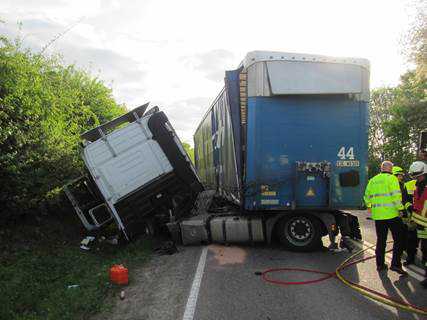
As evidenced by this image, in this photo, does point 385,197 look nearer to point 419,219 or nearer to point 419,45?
point 419,219

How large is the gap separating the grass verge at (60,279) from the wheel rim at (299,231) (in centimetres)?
290

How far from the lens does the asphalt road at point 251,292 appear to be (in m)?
4.87

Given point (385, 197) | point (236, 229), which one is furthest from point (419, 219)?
point (236, 229)

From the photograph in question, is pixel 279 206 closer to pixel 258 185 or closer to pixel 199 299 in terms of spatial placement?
pixel 258 185

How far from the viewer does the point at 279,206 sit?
8281mm

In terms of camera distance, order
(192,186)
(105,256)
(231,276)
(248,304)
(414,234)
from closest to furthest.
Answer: (248,304)
(231,276)
(414,234)
(105,256)
(192,186)

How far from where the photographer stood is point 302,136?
26.8 feet

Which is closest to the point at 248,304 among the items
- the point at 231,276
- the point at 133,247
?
the point at 231,276

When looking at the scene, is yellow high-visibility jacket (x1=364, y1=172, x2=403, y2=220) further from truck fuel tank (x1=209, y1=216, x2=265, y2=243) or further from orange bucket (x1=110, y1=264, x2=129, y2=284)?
orange bucket (x1=110, y1=264, x2=129, y2=284)

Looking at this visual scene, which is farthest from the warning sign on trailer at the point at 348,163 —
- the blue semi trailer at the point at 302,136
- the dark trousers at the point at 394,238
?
the dark trousers at the point at 394,238

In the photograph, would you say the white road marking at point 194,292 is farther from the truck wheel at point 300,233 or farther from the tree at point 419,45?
the tree at point 419,45

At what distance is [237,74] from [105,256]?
4.63 meters

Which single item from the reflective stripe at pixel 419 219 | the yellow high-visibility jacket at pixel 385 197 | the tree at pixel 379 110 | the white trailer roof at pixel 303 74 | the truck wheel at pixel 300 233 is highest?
Result: the white trailer roof at pixel 303 74

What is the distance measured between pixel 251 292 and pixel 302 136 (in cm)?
357
